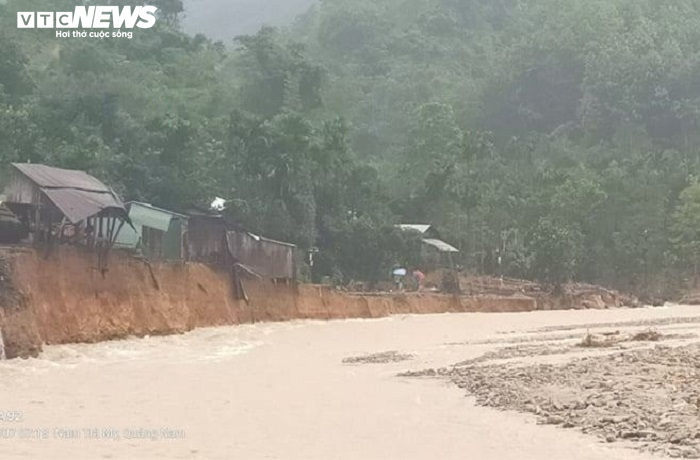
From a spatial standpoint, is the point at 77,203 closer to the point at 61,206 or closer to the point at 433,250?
the point at 61,206

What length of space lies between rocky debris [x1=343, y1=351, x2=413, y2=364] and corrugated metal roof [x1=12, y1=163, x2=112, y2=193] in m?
9.47

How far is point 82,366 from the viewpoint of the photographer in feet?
51.4

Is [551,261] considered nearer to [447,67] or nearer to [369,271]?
[369,271]

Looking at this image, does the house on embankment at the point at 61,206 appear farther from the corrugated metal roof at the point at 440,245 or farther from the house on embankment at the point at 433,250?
the corrugated metal roof at the point at 440,245

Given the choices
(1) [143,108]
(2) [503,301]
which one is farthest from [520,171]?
(1) [143,108]

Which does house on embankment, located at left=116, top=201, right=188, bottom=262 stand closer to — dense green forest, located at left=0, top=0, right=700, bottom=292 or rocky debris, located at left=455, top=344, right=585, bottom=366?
dense green forest, located at left=0, top=0, right=700, bottom=292

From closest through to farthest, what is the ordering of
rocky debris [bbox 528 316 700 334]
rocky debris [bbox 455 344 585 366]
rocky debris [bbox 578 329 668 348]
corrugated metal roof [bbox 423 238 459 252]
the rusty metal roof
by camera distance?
rocky debris [bbox 455 344 585 366] → rocky debris [bbox 578 329 668 348] → the rusty metal roof → rocky debris [bbox 528 316 700 334] → corrugated metal roof [bbox 423 238 459 252]

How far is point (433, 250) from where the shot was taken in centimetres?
4881

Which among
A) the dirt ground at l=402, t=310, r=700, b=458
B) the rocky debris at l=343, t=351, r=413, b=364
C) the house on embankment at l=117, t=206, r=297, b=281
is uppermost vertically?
the house on embankment at l=117, t=206, r=297, b=281

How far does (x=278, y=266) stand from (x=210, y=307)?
571 centimetres

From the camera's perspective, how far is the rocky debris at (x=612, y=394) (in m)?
8.21

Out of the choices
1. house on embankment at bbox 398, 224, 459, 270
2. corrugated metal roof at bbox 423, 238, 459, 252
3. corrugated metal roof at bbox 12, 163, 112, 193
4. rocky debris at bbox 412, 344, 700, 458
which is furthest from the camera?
corrugated metal roof at bbox 423, 238, 459, 252

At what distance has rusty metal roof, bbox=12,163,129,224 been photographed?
72.0 feet

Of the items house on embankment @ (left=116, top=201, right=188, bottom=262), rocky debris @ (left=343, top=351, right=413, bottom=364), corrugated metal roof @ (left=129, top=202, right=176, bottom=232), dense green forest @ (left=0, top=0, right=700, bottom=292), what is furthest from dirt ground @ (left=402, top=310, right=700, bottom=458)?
dense green forest @ (left=0, top=0, right=700, bottom=292)
